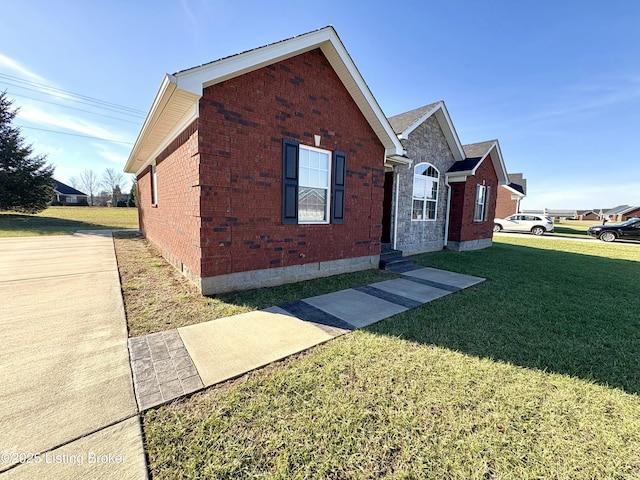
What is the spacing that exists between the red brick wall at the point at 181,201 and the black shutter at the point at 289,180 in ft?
5.49

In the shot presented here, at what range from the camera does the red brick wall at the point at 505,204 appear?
30234 millimetres

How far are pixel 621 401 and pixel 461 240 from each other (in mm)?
9699

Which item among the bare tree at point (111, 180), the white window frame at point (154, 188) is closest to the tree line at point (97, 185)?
the bare tree at point (111, 180)

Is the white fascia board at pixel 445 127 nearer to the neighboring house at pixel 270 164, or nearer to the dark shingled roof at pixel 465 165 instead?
the dark shingled roof at pixel 465 165

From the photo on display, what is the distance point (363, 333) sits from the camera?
3.67m

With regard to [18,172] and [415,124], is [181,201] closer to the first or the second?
[415,124]

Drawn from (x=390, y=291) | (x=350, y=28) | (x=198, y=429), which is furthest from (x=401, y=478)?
(x=350, y=28)

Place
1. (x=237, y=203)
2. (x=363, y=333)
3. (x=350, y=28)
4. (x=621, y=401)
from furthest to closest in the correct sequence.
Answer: (x=350, y=28) → (x=237, y=203) → (x=363, y=333) → (x=621, y=401)

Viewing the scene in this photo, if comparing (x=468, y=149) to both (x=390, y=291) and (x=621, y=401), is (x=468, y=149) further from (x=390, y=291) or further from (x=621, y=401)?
(x=621, y=401)

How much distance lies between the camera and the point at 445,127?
10414mm

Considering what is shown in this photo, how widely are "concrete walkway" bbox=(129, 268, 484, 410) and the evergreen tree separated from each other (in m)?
29.1

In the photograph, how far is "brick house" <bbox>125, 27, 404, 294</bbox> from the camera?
4574 millimetres

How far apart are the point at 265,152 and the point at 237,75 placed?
1.41m

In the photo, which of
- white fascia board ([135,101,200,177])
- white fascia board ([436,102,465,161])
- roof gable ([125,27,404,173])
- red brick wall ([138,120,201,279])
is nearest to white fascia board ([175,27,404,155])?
roof gable ([125,27,404,173])
